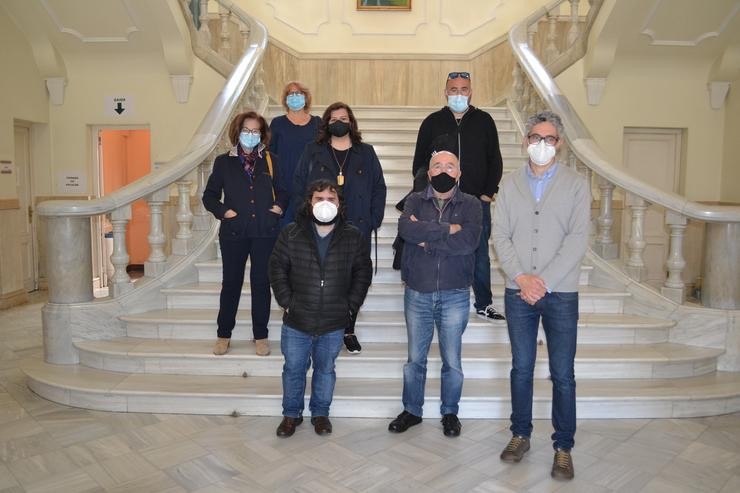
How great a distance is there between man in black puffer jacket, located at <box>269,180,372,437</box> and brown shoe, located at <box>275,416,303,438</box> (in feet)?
0.91

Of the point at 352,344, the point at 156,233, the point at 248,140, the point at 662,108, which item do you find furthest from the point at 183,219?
the point at 662,108

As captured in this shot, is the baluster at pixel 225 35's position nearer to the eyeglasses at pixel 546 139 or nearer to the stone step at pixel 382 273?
the stone step at pixel 382 273

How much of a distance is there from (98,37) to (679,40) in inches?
252

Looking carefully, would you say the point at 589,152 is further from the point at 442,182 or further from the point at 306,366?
the point at 306,366

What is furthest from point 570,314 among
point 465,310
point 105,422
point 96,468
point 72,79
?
point 72,79

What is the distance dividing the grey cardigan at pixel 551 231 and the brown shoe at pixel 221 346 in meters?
1.99

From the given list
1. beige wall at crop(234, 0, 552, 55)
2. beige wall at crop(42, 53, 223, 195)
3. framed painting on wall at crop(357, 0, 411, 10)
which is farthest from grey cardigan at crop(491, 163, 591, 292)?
framed painting on wall at crop(357, 0, 411, 10)

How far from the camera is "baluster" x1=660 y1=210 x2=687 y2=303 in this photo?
15.0 ft

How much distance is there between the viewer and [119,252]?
4633 mm

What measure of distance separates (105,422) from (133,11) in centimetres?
474

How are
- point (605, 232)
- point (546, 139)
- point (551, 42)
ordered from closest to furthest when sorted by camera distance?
1. point (546, 139)
2. point (605, 232)
3. point (551, 42)

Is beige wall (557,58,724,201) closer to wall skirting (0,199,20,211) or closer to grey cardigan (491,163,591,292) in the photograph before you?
grey cardigan (491,163,591,292)

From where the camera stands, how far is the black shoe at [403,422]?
3.60m

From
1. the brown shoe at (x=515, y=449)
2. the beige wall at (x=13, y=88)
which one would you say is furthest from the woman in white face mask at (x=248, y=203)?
the beige wall at (x=13, y=88)
